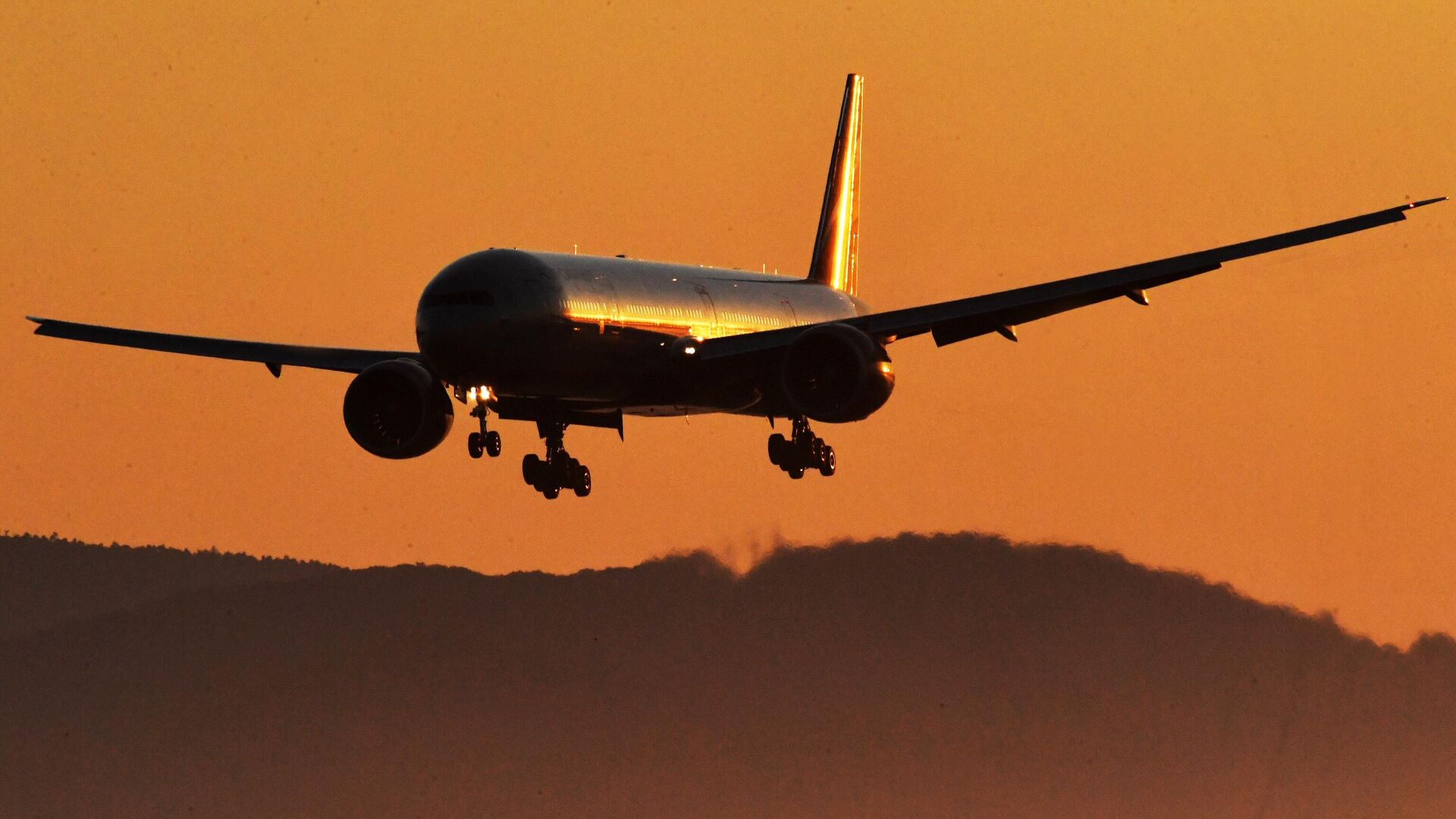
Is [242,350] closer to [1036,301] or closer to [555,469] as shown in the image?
[555,469]

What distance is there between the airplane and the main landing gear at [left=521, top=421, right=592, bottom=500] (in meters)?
0.05

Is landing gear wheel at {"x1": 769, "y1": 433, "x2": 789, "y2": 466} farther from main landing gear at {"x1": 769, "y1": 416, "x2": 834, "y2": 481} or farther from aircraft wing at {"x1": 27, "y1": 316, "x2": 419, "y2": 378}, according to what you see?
aircraft wing at {"x1": 27, "y1": 316, "x2": 419, "y2": 378}

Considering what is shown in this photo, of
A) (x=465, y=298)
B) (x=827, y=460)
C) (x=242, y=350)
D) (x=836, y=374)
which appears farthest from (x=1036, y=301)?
(x=242, y=350)

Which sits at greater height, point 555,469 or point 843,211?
point 843,211

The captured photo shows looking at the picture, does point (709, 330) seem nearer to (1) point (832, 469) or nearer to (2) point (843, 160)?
(1) point (832, 469)

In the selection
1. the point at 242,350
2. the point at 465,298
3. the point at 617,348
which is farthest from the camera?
the point at 242,350

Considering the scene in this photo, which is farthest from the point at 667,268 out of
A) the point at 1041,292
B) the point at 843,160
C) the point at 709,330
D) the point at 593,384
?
the point at 843,160

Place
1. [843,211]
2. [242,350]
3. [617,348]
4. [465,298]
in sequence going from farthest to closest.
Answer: [843,211]
[242,350]
[617,348]
[465,298]

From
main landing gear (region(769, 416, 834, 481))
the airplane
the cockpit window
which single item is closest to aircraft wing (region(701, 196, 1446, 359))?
the airplane

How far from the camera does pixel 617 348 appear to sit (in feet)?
179

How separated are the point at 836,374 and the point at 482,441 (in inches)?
354

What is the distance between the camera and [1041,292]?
52844 mm

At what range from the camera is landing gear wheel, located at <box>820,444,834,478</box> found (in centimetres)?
6056

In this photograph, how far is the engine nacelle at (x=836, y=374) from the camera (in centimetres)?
5394
